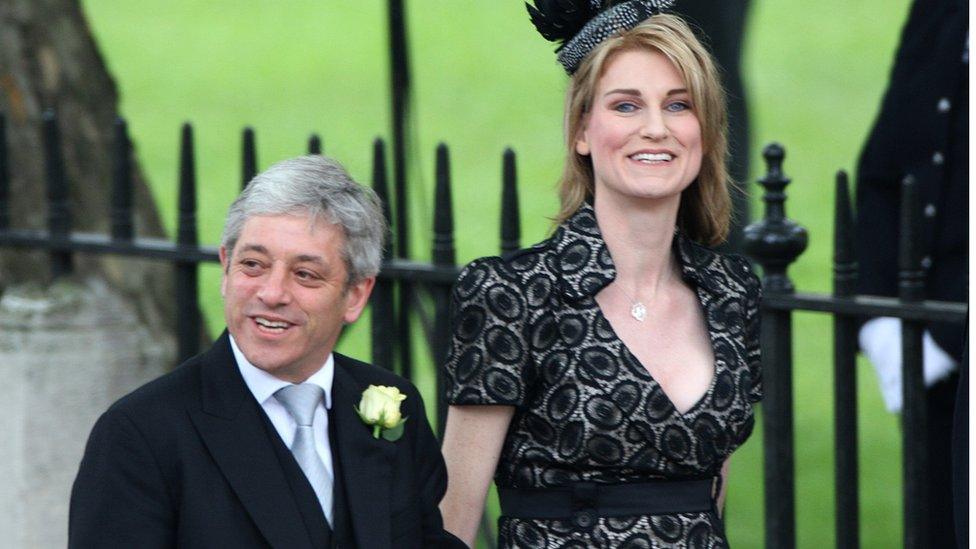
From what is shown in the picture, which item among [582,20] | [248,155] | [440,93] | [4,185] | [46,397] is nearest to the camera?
[582,20]

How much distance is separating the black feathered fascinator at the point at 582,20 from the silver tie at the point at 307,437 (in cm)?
74

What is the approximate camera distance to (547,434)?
9.14 ft

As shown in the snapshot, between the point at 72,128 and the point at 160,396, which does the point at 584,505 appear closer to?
the point at 160,396

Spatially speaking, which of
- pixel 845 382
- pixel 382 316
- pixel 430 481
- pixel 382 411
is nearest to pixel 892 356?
pixel 845 382

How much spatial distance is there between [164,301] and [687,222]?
262 centimetres

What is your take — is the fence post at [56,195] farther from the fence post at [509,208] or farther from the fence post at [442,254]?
the fence post at [509,208]

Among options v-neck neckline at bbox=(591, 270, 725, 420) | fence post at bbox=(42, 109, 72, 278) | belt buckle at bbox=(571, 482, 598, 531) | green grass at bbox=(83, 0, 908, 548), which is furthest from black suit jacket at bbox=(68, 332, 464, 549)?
green grass at bbox=(83, 0, 908, 548)

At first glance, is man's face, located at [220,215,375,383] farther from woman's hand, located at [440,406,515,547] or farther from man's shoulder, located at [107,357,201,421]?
woman's hand, located at [440,406,515,547]

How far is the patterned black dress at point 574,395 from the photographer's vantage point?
2.75 m

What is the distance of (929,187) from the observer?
4.30 meters

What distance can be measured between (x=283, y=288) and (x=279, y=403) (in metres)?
0.20

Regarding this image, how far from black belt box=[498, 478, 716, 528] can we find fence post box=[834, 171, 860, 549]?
45.9 inches

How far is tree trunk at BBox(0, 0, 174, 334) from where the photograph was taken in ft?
16.9

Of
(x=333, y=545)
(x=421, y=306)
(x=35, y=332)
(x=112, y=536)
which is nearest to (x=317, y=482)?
(x=333, y=545)
